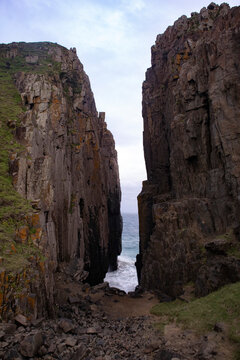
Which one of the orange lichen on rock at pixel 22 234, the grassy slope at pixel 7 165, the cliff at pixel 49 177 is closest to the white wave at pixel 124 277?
the cliff at pixel 49 177

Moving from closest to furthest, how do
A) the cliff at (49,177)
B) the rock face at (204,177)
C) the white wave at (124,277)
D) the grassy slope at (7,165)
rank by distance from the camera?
the grassy slope at (7,165)
the cliff at (49,177)
the rock face at (204,177)
the white wave at (124,277)

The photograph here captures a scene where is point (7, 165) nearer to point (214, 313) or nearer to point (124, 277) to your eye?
point (214, 313)

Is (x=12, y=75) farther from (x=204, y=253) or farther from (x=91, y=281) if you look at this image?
(x=204, y=253)

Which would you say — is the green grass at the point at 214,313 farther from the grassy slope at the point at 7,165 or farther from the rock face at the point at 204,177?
the grassy slope at the point at 7,165

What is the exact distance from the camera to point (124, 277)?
184 ft

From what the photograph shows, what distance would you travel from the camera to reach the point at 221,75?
27797 mm

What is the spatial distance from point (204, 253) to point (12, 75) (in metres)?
43.3

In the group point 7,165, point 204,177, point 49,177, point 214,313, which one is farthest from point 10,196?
point 204,177

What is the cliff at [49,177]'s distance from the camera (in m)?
17.4

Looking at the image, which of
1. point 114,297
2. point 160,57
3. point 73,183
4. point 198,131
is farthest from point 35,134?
point 160,57

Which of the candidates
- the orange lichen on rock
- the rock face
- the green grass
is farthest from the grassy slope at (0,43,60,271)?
the rock face

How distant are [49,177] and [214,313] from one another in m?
19.8

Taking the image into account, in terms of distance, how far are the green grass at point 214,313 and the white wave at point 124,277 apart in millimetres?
29410

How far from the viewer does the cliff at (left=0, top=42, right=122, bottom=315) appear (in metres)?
17.4
